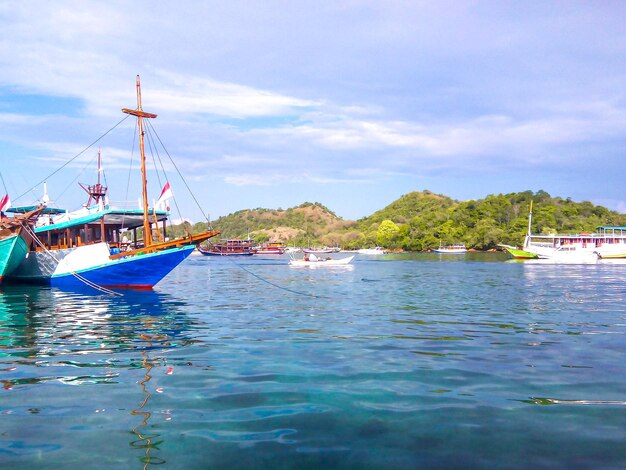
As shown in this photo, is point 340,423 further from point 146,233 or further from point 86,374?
point 146,233

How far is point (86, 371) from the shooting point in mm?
11508

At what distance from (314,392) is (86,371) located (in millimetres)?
5394

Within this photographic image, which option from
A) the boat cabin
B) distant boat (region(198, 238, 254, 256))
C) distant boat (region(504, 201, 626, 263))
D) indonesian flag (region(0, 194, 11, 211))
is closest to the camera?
the boat cabin

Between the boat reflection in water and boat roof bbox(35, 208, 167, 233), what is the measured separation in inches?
485

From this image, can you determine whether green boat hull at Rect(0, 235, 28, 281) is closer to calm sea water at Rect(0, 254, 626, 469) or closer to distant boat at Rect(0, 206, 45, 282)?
distant boat at Rect(0, 206, 45, 282)

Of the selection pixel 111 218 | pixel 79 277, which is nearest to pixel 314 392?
pixel 79 277

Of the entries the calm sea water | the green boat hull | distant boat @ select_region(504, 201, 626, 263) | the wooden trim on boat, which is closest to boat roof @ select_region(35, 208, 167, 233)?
the green boat hull

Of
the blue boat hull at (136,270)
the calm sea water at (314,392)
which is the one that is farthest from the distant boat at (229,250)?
the calm sea water at (314,392)

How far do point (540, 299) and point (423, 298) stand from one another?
626 centimetres

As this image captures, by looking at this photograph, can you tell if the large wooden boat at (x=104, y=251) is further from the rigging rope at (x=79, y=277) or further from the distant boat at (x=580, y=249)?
the distant boat at (x=580, y=249)

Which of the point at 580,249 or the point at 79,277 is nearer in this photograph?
the point at 79,277

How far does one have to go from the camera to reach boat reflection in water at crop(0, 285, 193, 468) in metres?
7.30

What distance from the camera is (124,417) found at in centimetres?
826

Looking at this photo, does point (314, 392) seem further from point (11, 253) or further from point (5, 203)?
point (5, 203)
